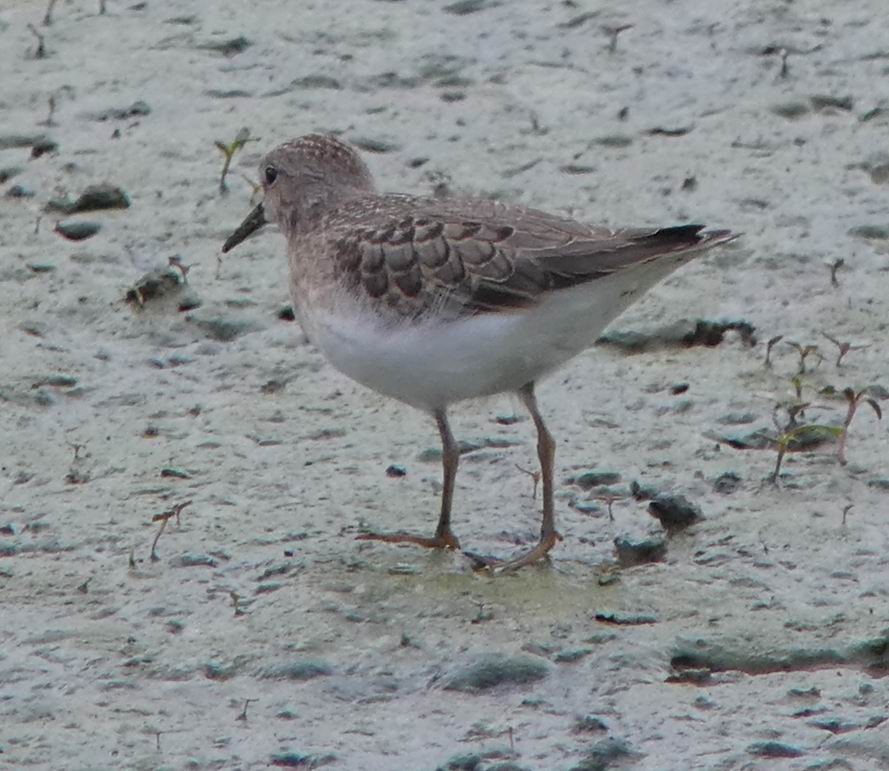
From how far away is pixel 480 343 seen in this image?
6.03 metres

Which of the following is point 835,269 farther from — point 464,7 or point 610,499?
point 464,7

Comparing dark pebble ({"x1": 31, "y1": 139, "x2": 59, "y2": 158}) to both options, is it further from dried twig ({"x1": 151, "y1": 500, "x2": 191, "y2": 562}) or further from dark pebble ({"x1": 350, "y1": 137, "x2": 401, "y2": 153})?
dried twig ({"x1": 151, "y1": 500, "x2": 191, "y2": 562})

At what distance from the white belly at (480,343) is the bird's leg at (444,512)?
11 cm

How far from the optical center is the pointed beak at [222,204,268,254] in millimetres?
7449

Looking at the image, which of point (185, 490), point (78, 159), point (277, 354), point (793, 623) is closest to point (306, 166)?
point (277, 354)

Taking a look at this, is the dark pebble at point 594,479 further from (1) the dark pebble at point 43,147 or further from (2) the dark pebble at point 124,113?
(2) the dark pebble at point 124,113

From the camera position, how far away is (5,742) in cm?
516

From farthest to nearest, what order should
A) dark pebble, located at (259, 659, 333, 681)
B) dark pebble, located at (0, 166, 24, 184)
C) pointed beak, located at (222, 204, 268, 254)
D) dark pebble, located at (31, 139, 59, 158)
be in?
dark pebble, located at (31, 139, 59, 158)
dark pebble, located at (0, 166, 24, 184)
pointed beak, located at (222, 204, 268, 254)
dark pebble, located at (259, 659, 333, 681)

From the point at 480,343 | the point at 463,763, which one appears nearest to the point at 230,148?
the point at 480,343

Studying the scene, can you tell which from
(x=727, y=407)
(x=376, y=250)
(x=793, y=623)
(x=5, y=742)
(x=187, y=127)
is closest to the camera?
(x=5, y=742)

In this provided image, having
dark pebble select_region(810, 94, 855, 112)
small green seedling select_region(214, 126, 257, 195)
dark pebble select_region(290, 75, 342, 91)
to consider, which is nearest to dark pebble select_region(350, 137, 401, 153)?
small green seedling select_region(214, 126, 257, 195)

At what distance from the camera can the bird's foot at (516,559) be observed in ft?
19.8

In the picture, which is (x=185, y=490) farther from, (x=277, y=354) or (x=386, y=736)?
(x=386, y=736)

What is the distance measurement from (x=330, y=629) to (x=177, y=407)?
162 cm
